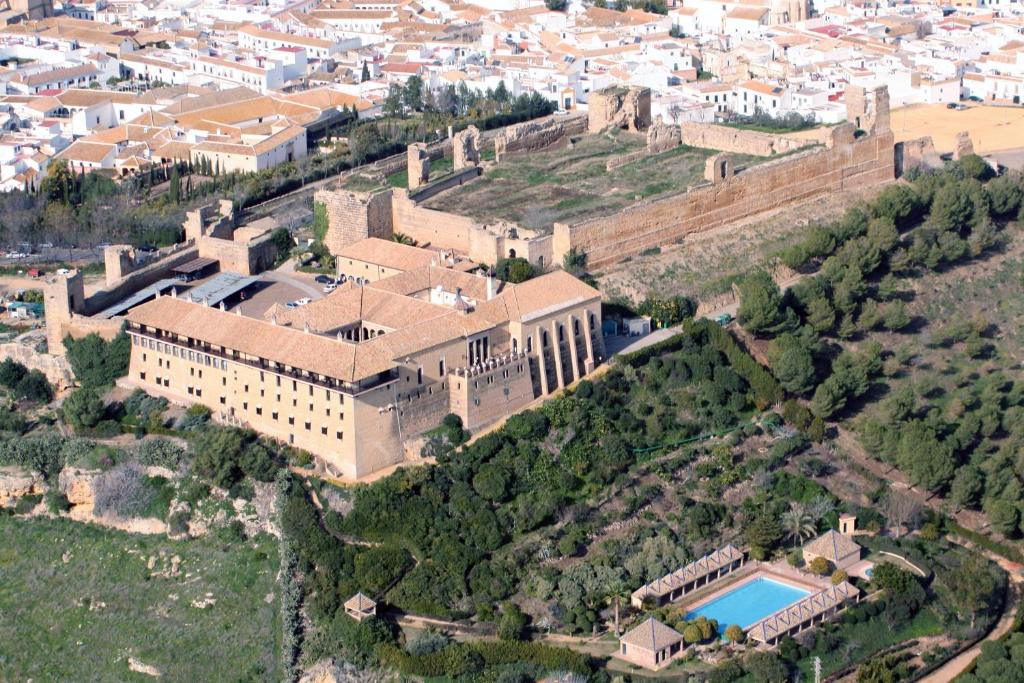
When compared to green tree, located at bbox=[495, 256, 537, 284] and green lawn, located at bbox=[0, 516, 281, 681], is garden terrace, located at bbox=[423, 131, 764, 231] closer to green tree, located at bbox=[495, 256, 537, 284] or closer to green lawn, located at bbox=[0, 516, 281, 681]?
green tree, located at bbox=[495, 256, 537, 284]

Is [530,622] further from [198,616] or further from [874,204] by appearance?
[874,204]

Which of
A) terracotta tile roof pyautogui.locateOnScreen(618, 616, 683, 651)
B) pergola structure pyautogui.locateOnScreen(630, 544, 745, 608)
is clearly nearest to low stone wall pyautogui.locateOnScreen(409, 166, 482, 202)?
pergola structure pyautogui.locateOnScreen(630, 544, 745, 608)

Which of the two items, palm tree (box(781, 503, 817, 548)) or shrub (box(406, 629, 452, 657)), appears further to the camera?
palm tree (box(781, 503, 817, 548))

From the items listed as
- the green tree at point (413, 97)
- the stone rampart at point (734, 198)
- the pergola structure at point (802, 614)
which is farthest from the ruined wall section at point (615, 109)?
the pergola structure at point (802, 614)

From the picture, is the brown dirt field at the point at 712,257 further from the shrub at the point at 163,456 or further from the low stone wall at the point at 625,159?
the shrub at the point at 163,456

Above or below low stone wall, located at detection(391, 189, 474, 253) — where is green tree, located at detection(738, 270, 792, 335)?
below

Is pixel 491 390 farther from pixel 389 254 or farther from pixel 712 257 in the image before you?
pixel 712 257

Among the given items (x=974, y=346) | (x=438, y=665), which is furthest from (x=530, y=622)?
(x=974, y=346)
